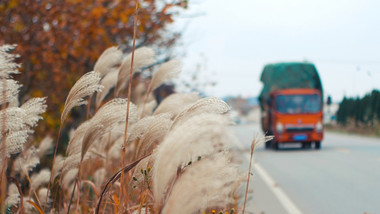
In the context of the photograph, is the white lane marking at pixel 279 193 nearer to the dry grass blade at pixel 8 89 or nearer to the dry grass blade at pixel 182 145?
the dry grass blade at pixel 8 89

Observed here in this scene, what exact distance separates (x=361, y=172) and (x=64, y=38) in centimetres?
754

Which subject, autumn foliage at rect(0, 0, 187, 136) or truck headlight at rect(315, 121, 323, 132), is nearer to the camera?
autumn foliage at rect(0, 0, 187, 136)

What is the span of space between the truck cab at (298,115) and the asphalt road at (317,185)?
12.9 ft

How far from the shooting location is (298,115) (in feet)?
72.8

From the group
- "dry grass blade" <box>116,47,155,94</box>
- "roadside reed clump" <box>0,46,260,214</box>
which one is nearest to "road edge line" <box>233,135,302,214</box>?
"roadside reed clump" <box>0,46,260,214</box>

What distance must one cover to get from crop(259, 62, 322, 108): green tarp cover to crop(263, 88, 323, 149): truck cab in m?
0.76

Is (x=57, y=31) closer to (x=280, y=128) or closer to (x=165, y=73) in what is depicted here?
(x=165, y=73)

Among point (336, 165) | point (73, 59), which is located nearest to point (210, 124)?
point (73, 59)

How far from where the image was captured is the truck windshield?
2202cm

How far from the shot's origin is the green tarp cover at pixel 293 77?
2291 cm

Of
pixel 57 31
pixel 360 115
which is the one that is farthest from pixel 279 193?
pixel 360 115

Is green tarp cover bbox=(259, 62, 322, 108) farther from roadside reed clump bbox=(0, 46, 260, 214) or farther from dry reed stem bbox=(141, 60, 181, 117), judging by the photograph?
dry reed stem bbox=(141, 60, 181, 117)

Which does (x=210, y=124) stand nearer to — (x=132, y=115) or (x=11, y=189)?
(x=132, y=115)

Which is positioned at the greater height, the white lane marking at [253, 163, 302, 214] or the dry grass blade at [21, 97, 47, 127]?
the dry grass blade at [21, 97, 47, 127]
